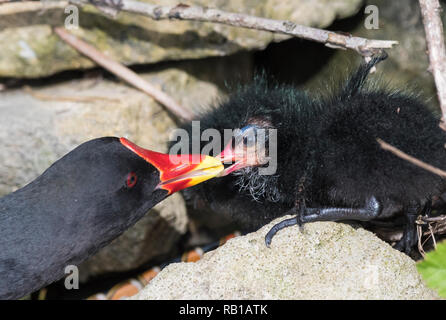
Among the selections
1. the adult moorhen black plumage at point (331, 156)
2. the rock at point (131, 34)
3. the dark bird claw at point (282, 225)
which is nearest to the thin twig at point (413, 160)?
the adult moorhen black plumage at point (331, 156)

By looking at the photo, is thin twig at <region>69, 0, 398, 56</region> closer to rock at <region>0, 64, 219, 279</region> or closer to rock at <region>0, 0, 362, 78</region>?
rock at <region>0, 0, 362, 78</region>

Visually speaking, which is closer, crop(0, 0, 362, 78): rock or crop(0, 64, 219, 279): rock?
crop(0, 64, 219, 279): rock

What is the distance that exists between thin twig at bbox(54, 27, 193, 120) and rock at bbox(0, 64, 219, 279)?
0.05 metres

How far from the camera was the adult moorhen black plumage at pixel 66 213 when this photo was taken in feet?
7.06

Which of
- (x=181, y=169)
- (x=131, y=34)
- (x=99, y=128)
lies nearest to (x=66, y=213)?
(x=181, y=169)

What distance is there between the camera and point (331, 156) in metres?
2.38

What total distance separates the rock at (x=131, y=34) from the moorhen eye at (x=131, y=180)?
1125 millimetres

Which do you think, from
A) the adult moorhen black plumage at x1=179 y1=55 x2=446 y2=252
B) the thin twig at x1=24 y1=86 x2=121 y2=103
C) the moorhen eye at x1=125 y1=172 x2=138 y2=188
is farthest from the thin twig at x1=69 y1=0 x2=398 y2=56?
the moorhen eye at x1=125 y1=172 x2=138 y2=188

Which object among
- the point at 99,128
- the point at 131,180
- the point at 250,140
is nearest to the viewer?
the point at 131,180

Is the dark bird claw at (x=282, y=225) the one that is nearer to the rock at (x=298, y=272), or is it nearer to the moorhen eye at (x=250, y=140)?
the rock at (x=298, y=272)

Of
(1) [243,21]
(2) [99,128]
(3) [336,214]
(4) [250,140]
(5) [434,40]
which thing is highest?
(5) [434,40]

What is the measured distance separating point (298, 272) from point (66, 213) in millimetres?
857

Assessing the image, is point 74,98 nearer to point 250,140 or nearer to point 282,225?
point 250,140

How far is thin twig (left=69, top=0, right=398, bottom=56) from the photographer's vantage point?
2.60 meters
